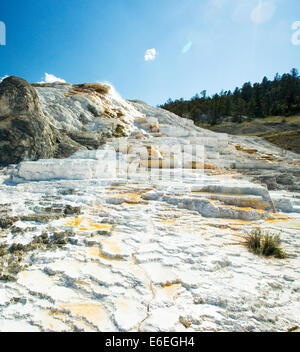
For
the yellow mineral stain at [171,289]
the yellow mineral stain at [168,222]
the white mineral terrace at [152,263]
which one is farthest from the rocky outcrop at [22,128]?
the yellow mineral stain at [171,289]

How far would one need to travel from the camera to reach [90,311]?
4.79 ft

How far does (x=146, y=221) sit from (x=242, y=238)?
51.1 inches

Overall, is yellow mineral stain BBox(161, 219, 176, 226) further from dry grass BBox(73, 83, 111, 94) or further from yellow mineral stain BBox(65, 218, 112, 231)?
dry grass BBox(73, 83, 111, 94)

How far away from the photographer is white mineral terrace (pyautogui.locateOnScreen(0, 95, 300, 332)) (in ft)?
4.68

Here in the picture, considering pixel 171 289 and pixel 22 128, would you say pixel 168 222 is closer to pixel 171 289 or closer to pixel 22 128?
pixel 171 289

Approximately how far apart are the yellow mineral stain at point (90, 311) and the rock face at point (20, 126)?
6.30 meters

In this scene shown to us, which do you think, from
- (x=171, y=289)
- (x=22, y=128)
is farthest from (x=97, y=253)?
(x=22, y=128)

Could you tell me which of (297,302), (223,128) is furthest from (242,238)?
(223,128)

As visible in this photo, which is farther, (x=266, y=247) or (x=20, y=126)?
(x=20, y=126)

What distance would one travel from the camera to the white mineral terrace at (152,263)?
4.68ft

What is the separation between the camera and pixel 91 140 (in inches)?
357

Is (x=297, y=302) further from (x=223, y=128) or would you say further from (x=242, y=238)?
(x=223, y=128)

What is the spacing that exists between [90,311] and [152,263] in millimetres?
752

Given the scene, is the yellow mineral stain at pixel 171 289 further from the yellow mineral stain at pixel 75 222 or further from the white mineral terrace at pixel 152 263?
the yellow mineral stain at pixel 75 222
